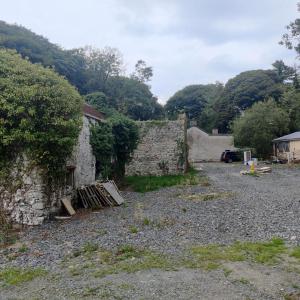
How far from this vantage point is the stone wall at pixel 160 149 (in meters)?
22.9

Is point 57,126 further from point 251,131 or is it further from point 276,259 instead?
point 251,131

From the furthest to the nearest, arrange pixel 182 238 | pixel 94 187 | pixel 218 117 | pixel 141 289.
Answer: pixel 218 117 < pixel 94 187 < pixel 182 238 < pixel 141 289

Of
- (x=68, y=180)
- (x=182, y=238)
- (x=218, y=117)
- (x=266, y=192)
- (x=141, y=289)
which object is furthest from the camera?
(x=218, y=117)

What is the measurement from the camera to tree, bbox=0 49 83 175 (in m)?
10.4

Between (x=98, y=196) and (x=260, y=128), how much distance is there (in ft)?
91.5

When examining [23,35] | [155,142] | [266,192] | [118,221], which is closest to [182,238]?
[118,221]

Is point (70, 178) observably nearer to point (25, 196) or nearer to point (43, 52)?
point (25, 196)

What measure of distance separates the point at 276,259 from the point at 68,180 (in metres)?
8.51

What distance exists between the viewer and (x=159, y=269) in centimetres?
630


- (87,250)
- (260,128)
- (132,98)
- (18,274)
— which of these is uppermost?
(132,98)

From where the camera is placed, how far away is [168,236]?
28.1 feet

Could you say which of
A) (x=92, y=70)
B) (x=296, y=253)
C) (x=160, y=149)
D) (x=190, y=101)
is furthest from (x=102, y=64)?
(x=296, y=253)

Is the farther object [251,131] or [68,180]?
[251,131]

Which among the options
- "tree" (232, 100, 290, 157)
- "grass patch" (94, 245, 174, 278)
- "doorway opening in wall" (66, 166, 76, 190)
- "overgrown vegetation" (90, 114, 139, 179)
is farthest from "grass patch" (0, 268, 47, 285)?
→ "tree" (232, 100, 290, 157)
